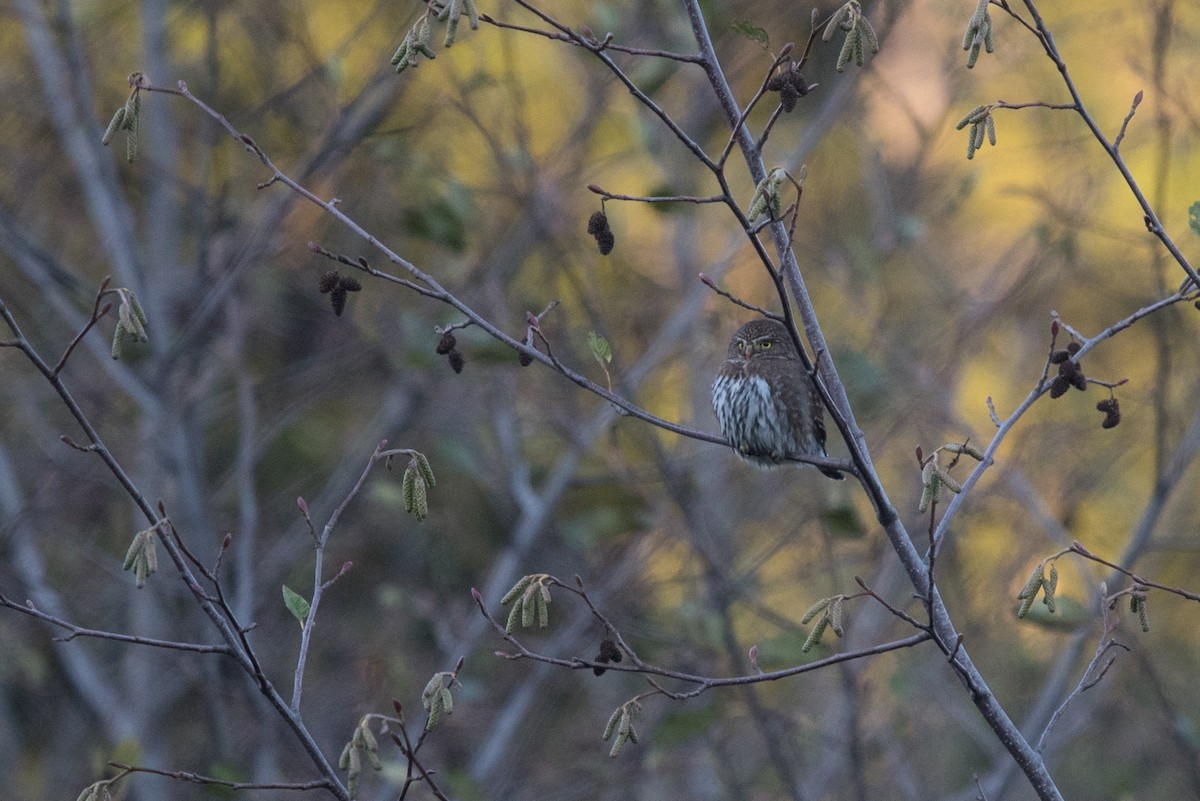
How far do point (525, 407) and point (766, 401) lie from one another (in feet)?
9.19

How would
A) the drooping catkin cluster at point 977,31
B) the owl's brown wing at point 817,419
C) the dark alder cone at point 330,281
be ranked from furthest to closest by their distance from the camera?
the owl's brown wing at point 817,419
the dark alder cone at point 330,281
the drooping catkin cluster at point 977,31

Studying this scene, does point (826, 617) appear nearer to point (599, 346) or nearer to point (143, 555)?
point (599, 346)

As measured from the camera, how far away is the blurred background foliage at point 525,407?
551 centimetres

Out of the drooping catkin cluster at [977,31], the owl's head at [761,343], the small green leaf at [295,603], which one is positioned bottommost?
the small green leaf at [295,603]

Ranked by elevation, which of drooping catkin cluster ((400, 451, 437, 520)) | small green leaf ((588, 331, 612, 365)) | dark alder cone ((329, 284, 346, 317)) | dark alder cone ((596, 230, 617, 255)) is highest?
dark alder cone ((596, 230, 617, 255))

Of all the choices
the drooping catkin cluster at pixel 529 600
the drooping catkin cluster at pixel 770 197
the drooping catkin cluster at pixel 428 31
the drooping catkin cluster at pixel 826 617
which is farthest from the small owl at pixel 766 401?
the drooping catkin cluster at pixel 428 31

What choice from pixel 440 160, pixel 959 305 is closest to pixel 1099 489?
pixel 959 305

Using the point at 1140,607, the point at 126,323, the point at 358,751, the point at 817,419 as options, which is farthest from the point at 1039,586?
the point at 817,419

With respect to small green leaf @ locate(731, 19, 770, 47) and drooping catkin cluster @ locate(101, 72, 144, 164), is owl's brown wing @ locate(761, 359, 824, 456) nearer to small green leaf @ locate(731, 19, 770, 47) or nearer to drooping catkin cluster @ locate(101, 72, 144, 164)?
small green leaf @ locate(731, 19, 770, 47)

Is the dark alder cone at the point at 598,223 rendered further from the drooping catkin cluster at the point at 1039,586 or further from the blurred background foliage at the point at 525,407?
the blurred background foliage at the point at 525,407

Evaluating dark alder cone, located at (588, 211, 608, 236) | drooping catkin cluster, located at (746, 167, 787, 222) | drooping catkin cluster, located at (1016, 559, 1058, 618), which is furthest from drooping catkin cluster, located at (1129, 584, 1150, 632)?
dark alder cone, located at (588, 211, 608, 236)

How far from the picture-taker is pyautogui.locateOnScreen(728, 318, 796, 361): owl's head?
15.3 feet

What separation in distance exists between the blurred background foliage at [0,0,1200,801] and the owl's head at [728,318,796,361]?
0.54m

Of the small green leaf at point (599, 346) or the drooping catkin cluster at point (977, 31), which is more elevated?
the drooping catkin cluster at point (977, 31)
